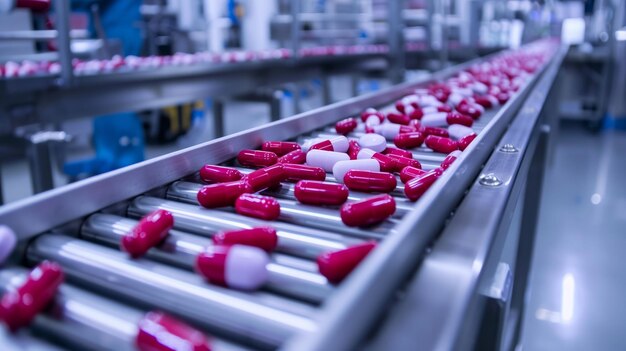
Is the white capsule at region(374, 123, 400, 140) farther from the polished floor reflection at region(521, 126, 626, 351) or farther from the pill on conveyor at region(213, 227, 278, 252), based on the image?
the polished floor reflection at region(521, 126, 626, 351)

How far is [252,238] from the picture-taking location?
0.69 metres

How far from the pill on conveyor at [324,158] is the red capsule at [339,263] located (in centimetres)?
46

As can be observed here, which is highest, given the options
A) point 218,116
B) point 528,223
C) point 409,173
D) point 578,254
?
point 409,173

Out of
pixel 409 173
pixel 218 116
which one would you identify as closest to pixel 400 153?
pixel 409 173

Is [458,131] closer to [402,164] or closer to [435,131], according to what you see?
[435,131]

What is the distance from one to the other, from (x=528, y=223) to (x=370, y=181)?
106cm

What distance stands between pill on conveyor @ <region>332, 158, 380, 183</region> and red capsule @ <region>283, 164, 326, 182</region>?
30 millimetres

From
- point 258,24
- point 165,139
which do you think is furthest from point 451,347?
point 258,24

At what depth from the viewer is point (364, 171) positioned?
937 millimetres

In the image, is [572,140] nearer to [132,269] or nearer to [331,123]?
[331,123]

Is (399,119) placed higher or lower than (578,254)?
higher

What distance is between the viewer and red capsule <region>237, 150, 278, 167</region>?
1085 millimetres

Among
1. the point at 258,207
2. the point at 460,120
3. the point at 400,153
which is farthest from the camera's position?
the point at 460,120

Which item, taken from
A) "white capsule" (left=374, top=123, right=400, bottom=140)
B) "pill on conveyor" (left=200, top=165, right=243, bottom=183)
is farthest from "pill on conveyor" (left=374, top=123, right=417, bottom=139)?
"pill on conveyor" (left=200, top=165, right=243, bottom=183)
